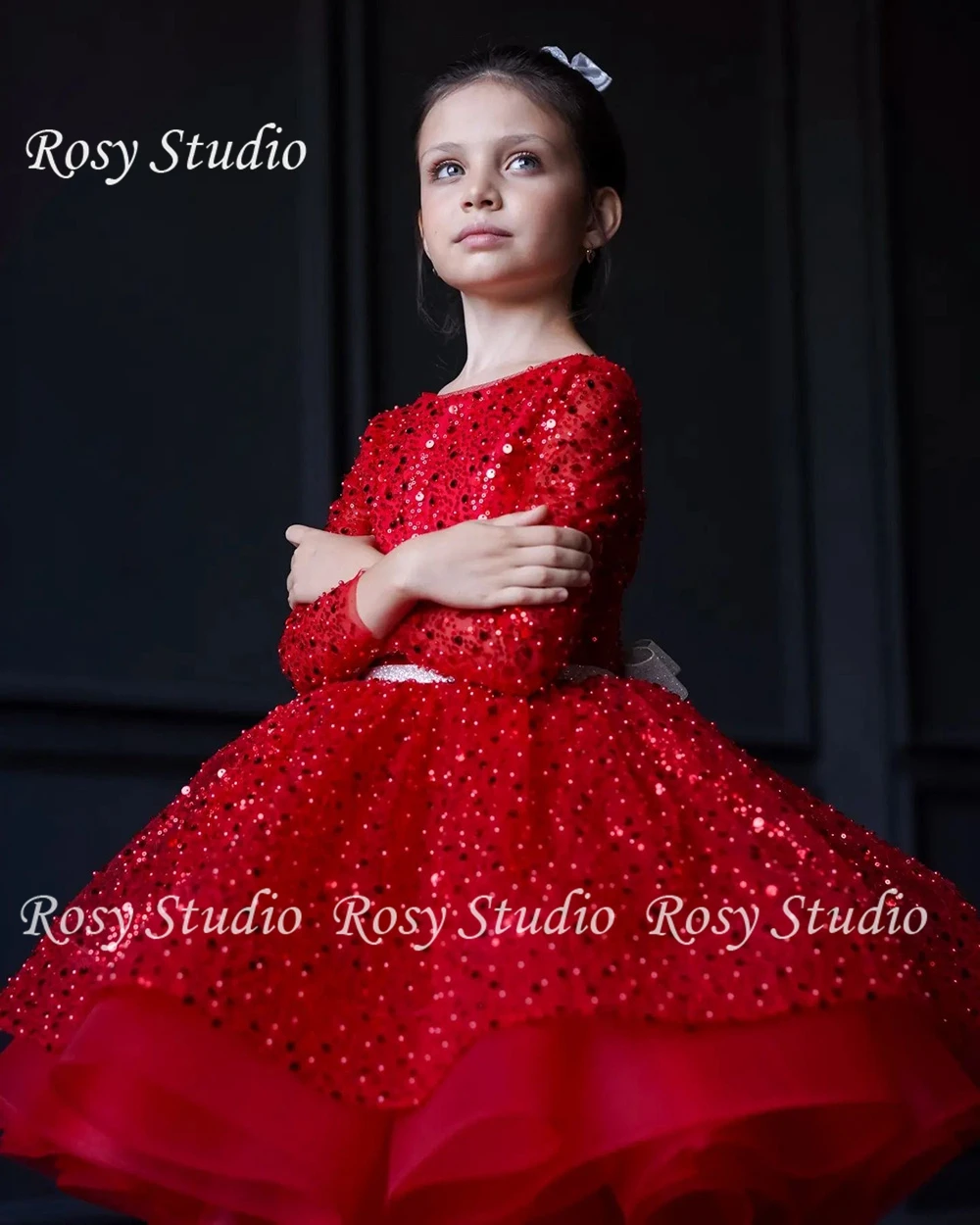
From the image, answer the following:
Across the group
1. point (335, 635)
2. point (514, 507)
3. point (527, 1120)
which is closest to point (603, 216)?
point (514, 507)

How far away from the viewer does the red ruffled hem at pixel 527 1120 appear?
0.95 metres

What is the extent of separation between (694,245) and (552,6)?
1.35 feet

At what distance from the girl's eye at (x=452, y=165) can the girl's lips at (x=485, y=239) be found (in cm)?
6

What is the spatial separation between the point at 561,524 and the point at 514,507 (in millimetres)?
52

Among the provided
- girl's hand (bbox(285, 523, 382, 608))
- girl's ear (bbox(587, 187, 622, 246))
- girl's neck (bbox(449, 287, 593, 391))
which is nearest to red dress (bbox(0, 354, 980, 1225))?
girl's hand (bbox(285, 523, 382, 608))

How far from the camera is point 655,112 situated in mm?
2510

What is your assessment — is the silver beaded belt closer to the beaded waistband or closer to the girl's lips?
the beaded waistband

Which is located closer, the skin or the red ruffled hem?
the red ruffled hem

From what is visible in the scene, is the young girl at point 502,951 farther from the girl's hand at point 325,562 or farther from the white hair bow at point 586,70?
the white hair bow at point 586,70

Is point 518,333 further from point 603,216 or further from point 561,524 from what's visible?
point 561,524

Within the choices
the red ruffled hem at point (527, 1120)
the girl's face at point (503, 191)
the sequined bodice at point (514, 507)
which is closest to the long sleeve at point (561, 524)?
the sequined bodice at point (514, 507)

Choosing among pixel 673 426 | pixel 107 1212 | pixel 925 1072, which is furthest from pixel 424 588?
pixel 673 426

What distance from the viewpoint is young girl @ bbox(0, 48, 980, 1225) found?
0.97m

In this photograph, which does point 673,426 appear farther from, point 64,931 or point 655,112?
point 64,931
